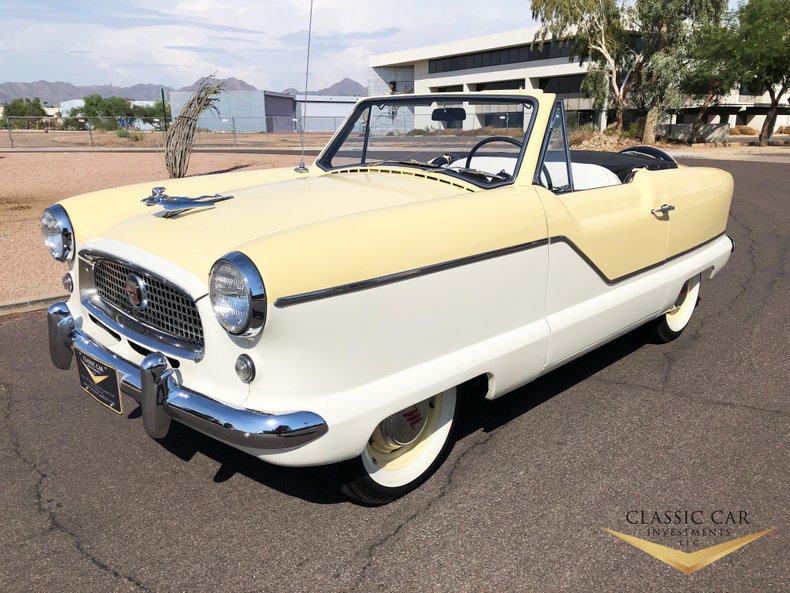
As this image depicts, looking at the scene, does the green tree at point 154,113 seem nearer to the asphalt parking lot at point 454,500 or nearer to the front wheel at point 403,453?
the asphalt parking lot at point 454,500

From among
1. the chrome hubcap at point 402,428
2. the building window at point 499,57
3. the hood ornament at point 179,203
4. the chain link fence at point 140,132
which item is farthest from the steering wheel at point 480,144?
the building window at point 499,57

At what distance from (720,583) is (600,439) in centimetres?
98

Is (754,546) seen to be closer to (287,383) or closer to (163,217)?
(287,383)

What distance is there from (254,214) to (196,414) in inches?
35.4

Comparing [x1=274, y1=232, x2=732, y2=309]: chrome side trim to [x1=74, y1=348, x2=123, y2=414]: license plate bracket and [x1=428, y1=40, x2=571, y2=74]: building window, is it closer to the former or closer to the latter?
[x1=74, y1=348, x2=123, y2=414]: license plate bracket

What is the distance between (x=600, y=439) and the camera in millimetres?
3162

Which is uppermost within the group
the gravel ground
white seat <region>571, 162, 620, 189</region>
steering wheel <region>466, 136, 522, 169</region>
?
steering wheel <region>466, 136, 522, 169</region>

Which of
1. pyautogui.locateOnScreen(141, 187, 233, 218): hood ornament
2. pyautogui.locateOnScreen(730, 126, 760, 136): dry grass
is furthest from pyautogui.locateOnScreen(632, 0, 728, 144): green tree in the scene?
pyautogui.locateOnScreen(141, 187, 233, 218): hood ornament

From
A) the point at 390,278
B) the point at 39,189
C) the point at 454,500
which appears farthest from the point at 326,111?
the point at 390,278

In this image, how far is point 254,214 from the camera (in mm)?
2750

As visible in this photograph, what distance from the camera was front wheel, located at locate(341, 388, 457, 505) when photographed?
2.57m

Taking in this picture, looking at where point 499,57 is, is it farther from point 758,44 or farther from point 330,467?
point 330,467

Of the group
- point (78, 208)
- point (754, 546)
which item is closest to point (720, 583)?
point (754, 546)

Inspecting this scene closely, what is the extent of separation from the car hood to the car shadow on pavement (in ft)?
Result: 3.02
